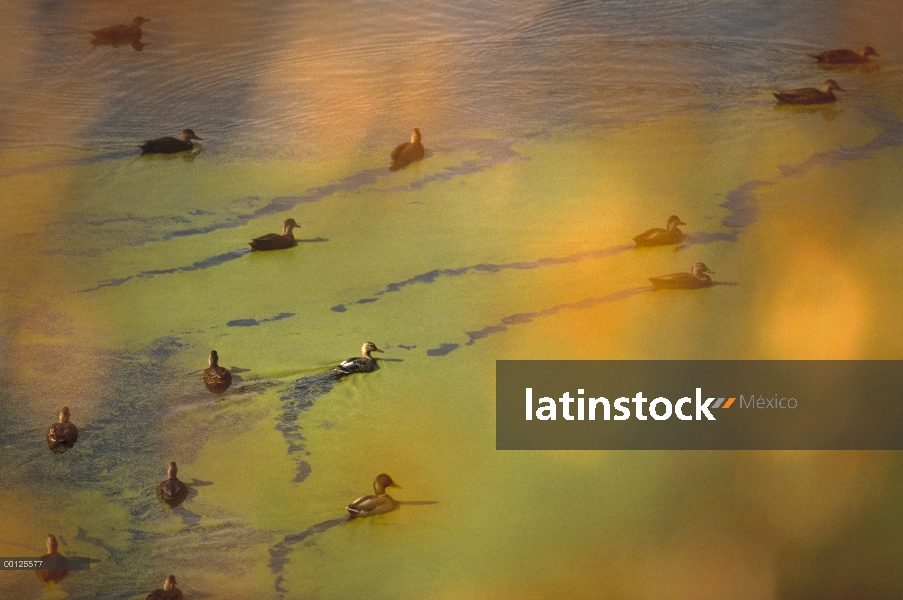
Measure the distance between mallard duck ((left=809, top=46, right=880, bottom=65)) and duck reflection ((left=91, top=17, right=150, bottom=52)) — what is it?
5.31m

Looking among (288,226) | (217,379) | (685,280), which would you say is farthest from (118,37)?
(685,280)

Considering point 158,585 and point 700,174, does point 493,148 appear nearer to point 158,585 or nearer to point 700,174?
point 700,174

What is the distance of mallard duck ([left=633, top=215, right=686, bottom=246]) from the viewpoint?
639 centimetres

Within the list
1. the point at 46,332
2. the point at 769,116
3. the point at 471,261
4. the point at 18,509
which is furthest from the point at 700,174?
the point at 18,509

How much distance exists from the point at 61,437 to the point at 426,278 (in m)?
2.16

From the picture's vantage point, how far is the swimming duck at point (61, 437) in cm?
502

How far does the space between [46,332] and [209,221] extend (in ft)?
4.28

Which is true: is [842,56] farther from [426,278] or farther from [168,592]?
[168,592]

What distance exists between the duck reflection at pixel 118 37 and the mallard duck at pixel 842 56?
17.4 ft

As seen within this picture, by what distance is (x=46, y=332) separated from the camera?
5828mm

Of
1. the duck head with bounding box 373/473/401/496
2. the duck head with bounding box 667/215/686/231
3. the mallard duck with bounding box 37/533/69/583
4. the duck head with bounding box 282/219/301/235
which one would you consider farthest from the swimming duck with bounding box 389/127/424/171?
the mallard duck with bounding box 37/533/69/583

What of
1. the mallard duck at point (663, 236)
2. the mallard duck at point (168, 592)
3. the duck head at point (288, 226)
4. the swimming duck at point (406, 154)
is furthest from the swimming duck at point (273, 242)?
the mallard duck at point (168, 592)

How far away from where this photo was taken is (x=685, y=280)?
6.03m

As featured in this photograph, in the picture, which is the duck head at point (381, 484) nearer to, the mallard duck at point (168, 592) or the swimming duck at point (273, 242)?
the mallard duck at point (168, 592)
